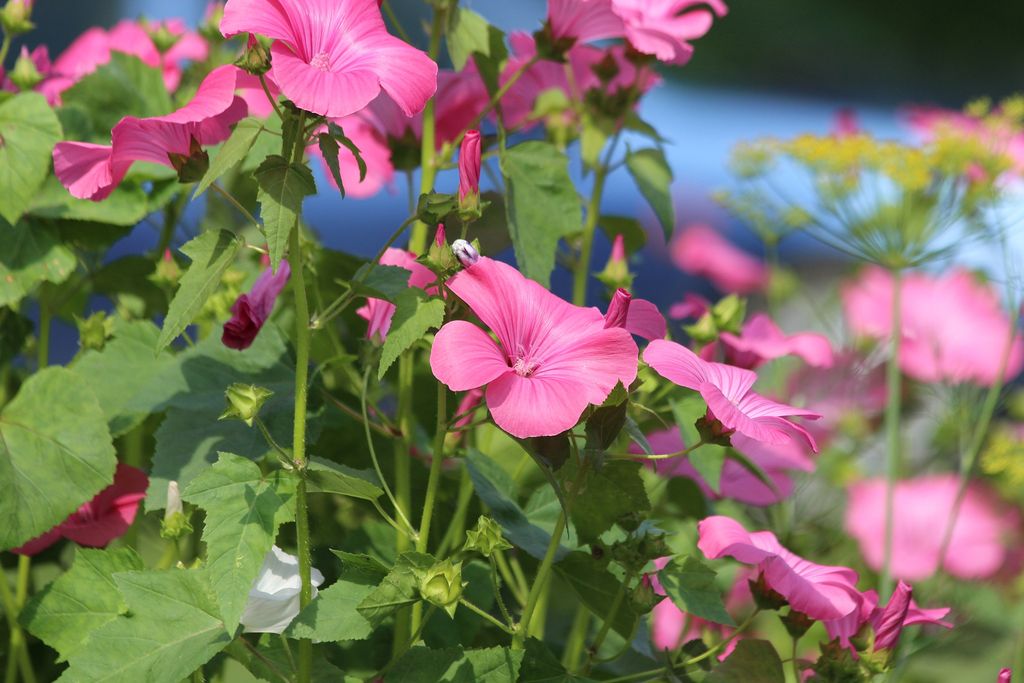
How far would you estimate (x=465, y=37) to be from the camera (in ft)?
2.53

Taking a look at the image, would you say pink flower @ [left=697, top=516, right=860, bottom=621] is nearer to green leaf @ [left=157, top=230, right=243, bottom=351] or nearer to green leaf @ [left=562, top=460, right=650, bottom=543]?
green leaf @ [left=562, top=460, right=650, bottom=543]

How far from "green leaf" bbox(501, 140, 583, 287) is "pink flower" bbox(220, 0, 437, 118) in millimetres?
175

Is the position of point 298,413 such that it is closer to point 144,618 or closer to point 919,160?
point 144,618

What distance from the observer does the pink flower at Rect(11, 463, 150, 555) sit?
0.75m

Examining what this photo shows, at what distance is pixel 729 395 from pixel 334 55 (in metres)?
0.26

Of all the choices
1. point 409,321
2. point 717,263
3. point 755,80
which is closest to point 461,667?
point 409,321

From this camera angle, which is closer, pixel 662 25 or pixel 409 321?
pixel 409 321

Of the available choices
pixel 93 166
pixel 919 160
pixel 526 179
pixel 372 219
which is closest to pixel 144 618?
pixel 93 166

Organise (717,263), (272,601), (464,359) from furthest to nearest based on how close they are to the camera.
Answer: (717,263), (272,601), (464,359)

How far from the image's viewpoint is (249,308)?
0.66m

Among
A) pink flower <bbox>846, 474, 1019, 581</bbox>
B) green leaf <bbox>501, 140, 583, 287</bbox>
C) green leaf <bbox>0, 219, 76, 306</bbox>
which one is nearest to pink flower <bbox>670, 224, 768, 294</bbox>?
pink flower <bbox>846, 474, 1019, 581</bbox>

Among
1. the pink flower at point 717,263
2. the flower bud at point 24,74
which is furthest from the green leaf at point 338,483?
the pink flower at point 717,263

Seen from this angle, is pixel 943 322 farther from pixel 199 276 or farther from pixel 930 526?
pixel 199 276

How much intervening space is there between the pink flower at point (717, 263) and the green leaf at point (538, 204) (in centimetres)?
100
